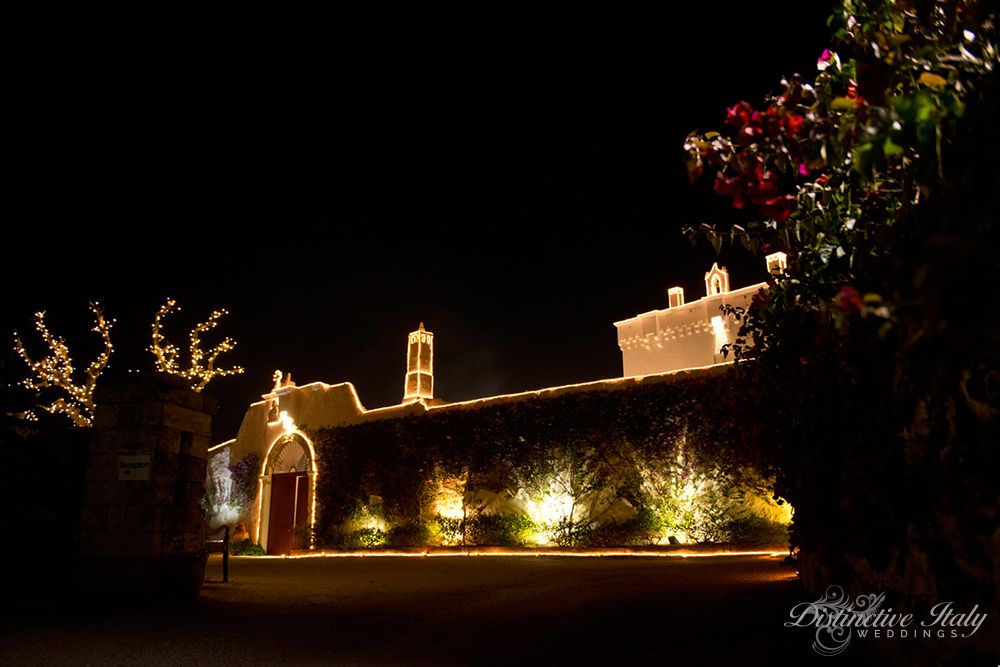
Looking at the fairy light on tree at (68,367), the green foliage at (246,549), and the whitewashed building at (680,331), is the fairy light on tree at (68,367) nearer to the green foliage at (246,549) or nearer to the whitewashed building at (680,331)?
the green foliage at (246,549)

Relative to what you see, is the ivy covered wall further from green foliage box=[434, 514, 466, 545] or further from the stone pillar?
the stone pillar

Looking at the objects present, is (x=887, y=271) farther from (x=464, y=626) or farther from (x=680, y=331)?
(x=680, y=331)

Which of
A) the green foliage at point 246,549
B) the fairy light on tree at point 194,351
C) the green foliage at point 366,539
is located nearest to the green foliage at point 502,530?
the green foliage at point 366,539

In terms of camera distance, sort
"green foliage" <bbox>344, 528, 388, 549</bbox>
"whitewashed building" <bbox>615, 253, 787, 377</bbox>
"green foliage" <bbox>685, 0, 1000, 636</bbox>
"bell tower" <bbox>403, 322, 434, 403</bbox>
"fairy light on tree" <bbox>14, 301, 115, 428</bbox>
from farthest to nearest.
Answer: "whitewashed building" <bbox>615, 253, 787, 377</bbox> < "fairy light on tree" <bbox>14, 301, 115, 428</bbox> < "bell tower" <bbox>403, 322, 434, 403</bbox> < "green foliage" <bbox>344, 528, 388, 549</bbox> < "green foliage" <bbox>685, 0, 1000, 636</bbox>

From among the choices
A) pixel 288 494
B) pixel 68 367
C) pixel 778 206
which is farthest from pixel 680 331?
pixel 778 206

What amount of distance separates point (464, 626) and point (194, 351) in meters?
18.4

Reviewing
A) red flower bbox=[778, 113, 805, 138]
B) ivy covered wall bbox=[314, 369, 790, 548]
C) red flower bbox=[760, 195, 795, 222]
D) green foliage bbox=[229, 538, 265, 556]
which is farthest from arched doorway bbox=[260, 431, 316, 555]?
red flower bbox=[778, 113, 805, 138]

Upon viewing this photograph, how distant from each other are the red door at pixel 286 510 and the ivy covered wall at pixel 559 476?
1.21 meters

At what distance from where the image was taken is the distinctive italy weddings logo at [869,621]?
2094mm

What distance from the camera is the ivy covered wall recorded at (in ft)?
39.0

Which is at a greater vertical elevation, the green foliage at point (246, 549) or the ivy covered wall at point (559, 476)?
the ivy covered wall at point (559, 476)

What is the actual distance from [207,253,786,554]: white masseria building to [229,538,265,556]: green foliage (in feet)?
1.36

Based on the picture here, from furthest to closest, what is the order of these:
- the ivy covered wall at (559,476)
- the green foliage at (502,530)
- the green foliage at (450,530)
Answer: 1. the green foliage at (450,530)
2. the green foliage at (502,530)
3. the ivy covered wall at (559,476)

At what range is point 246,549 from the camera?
60.1ft
